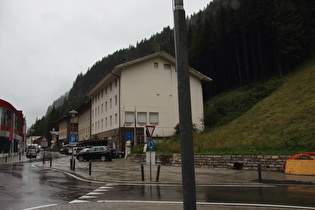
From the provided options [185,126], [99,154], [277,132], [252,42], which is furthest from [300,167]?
[252,42]

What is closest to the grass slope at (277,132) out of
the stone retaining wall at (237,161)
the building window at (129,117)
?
the stone retaining wall at (237,161)

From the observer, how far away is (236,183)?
13031 mm

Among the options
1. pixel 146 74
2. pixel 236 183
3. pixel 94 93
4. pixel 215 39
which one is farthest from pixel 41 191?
pixel 215 39

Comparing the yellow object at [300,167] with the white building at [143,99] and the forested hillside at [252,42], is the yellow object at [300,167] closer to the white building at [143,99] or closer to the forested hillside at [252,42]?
the white building at [143,99]

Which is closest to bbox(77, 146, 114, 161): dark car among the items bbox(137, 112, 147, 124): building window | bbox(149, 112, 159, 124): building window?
bbox(137, 112, 147, 124): building window

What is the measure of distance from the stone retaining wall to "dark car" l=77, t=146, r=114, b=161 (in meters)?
9.12

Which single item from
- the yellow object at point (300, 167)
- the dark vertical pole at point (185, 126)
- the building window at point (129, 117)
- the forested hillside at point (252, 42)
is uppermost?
the forested hillside at point (252, 42)

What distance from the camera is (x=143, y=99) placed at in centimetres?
3878

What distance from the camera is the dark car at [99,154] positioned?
30570 mm

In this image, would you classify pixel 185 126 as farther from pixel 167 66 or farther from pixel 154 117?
pixel 167 66

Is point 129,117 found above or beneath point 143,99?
beneath

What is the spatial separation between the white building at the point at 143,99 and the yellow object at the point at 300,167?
74.9 feet

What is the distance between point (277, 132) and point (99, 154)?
62.4ft

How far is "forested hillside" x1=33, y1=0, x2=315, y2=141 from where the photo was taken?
154 ft
